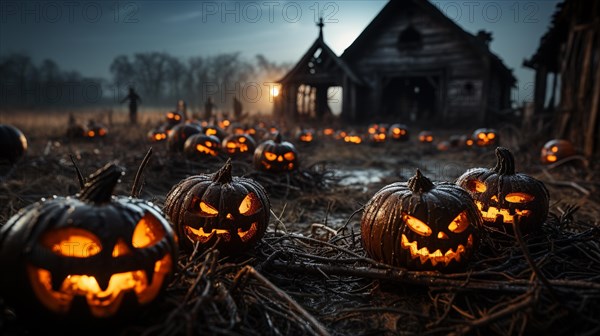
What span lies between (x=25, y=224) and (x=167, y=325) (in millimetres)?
924

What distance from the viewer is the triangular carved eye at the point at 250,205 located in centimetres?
338

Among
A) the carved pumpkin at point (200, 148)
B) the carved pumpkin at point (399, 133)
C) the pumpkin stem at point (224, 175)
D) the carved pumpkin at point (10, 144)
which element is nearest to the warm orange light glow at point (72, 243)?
the pumpkin stem at point (224, 175)

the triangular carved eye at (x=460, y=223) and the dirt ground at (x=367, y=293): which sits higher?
the triangular carved eye at (x=460, y=223)

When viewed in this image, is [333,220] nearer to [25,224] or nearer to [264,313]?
[264,313]

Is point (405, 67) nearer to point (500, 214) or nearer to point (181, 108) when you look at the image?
point (181, 108)

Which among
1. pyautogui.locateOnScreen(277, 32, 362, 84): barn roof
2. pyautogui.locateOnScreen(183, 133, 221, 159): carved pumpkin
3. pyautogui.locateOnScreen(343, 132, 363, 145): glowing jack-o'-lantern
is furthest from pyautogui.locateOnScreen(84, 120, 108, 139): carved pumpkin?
pyautogui.locateOnScreen(277, 32, 362, 84): barn roof

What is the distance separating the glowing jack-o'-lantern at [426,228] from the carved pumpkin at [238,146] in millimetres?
6036

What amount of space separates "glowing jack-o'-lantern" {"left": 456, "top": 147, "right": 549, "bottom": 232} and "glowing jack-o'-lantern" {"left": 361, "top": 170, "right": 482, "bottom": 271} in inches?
26.2

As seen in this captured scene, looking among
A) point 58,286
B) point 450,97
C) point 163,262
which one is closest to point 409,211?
point 163,262

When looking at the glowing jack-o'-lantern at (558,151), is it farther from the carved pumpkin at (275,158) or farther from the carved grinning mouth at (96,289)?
the carved grinning mouth at (96,289)

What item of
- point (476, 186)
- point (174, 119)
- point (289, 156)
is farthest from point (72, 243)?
point (174, 119)

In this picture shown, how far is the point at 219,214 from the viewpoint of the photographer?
3.25 metres

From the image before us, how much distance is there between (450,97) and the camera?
20391 millimetres

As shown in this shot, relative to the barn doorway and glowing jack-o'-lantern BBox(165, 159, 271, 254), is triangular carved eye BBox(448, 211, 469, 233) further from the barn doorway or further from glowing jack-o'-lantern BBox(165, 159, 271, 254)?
the barn doorway
